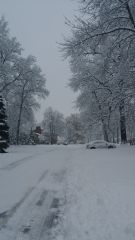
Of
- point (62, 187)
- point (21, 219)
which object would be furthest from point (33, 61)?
point (21, 219)

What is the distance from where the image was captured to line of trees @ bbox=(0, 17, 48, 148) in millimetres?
42375

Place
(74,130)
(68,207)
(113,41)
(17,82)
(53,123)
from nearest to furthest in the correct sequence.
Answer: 1. (68,207)
2. (113,41)
3. (17,82)
4. (74,130)
5. (53,123)

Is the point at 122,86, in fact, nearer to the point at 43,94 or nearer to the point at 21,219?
the point at 21,219

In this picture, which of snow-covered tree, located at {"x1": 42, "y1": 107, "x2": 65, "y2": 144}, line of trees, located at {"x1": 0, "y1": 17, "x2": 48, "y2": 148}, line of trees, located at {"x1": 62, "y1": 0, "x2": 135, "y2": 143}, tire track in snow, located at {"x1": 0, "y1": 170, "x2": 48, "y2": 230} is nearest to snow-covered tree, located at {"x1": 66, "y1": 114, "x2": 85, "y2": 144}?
snow-covered tree, located at {"x1": 42, "y1": 107, "x2": 65, "y2": 144}

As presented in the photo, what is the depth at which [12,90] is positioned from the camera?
157 ft

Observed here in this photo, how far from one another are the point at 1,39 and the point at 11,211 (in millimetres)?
37732

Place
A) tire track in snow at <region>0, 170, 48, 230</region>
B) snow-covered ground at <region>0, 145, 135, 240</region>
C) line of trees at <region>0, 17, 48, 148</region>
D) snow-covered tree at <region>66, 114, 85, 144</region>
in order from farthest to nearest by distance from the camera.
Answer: snow-covered tree at <region>66, 114, 85, 144</region>
line of trees at <region>0, 17, 48, 148</region>
tire track in snow at <region>0, 170, 48, 230</region>
snow-covered ground at <region>0, 145, 135, 240</region>

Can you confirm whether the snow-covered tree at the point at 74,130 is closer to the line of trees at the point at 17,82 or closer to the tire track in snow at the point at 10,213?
the line of trees at the point at 17,82

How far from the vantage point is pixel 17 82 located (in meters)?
47.6

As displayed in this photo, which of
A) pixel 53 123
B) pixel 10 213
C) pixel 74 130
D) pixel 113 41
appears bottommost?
pixel 10 213

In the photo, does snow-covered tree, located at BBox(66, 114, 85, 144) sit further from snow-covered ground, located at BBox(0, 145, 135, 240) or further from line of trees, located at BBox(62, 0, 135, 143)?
snow-covered ground, located at BBox(0, 145, 135, 240)

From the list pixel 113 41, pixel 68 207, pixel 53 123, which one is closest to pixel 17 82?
pixel 113 41

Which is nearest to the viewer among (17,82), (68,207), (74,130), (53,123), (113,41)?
(68,207)

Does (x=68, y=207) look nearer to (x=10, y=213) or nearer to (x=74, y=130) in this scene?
(x=10, y=213)
